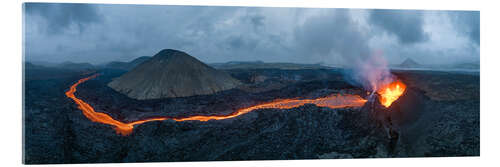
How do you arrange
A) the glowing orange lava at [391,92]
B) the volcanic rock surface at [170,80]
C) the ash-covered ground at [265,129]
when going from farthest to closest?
the volcanic rock surface at [170,80] → the glowing orange lava at [391,92] → the ash-covered ground at [265,129]

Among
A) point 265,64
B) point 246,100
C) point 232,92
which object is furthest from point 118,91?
point 265,64

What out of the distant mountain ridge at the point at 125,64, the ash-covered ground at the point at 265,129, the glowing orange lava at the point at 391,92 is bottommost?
the ash-covered ground at the point at 265,129

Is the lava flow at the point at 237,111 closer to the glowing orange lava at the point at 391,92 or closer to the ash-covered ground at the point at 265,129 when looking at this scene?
the ash-covered ground at the point at 265,129

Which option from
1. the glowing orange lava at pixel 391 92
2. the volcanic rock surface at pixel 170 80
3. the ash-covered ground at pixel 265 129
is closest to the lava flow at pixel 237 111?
the ash-covered ground at pixel 265 129

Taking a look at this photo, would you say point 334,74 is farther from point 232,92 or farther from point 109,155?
point 109,155

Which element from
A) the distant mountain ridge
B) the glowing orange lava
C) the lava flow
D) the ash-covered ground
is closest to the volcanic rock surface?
the distant mountain ridge

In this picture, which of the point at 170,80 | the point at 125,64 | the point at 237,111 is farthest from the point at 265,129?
the point at 125,64
